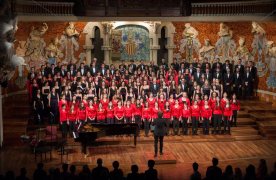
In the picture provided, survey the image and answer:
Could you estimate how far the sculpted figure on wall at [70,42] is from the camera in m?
21.9

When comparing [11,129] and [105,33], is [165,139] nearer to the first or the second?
[11,129]

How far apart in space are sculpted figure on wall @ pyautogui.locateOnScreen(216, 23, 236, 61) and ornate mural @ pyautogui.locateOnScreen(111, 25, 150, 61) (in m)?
3.49

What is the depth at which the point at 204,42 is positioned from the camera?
22.3 m

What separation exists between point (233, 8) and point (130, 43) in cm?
537

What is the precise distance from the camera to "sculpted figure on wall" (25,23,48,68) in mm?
20359

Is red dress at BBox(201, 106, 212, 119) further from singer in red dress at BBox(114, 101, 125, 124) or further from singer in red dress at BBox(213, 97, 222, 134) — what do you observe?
singer in red dress at BBox(114, 101, 125, 124)

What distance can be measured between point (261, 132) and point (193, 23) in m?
7.48

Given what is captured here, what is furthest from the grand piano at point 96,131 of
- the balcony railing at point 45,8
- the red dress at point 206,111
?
the balcony railing at point 45,8

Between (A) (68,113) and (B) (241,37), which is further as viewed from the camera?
(B) (241,37)

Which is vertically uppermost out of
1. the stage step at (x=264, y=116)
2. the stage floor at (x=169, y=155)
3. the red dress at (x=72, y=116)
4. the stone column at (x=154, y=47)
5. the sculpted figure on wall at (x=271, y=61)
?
the stone column at (x=154, y=47)

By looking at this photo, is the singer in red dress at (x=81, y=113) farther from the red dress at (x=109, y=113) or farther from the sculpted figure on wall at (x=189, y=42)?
the sculpted figure on wall at (x=189, y=42)

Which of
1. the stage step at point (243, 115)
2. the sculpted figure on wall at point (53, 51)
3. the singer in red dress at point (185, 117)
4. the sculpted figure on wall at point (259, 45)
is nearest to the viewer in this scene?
the singer in red dress at point (185, 117)

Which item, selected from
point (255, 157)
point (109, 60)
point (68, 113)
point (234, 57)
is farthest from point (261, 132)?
point (109, 60)

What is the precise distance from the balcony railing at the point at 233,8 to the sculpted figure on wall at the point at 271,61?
144 cm
